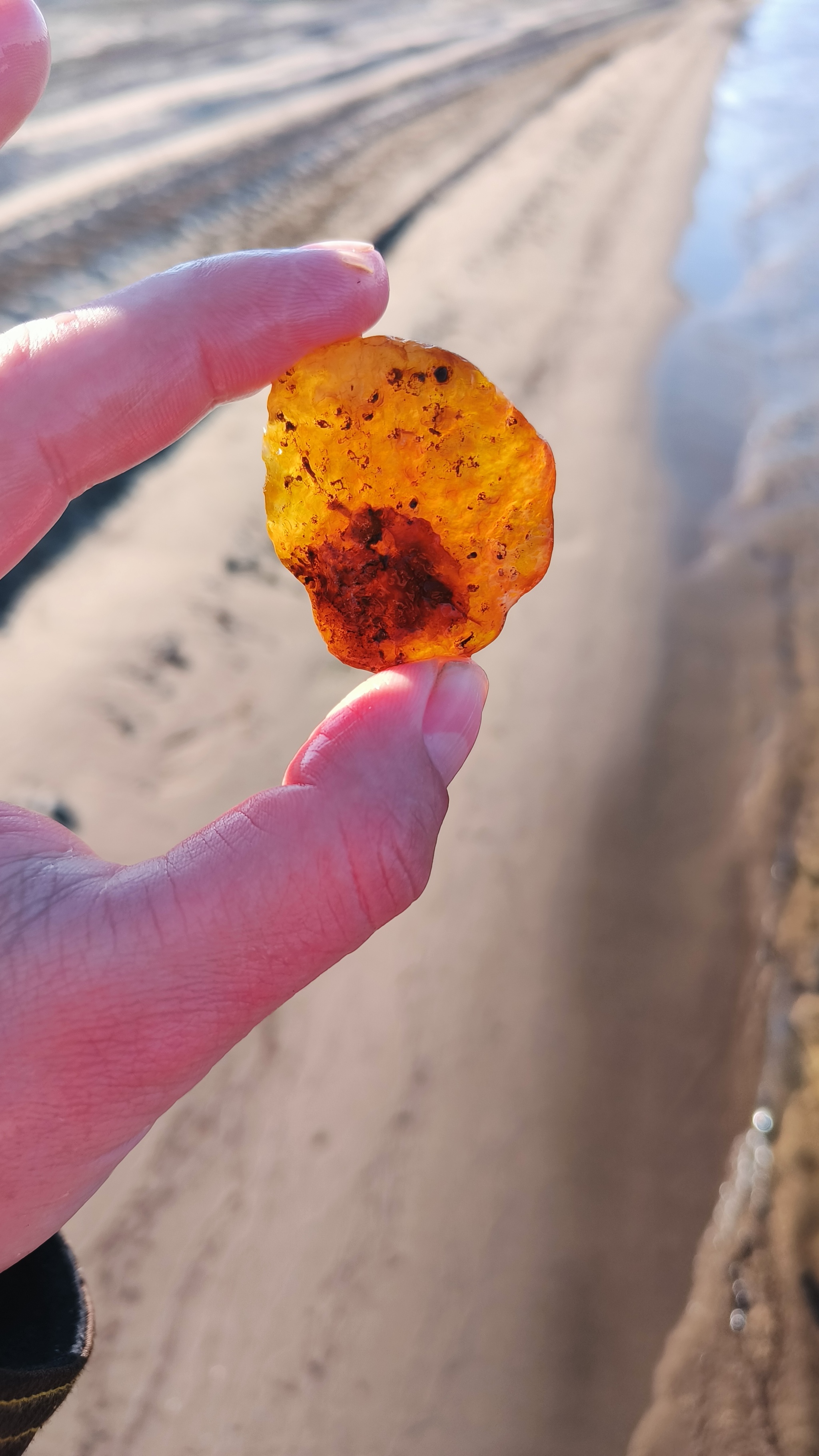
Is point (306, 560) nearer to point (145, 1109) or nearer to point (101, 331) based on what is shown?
point (101, 331)

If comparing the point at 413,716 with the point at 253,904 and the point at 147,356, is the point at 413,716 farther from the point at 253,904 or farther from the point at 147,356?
the point at 147,356

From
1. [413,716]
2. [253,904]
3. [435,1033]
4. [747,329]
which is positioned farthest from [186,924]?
[747,329]

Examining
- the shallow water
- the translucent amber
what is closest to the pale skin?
the translucent amber

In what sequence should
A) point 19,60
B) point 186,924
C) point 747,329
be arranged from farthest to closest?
1. point 747,329
2. point 19,60
3. point 186,924

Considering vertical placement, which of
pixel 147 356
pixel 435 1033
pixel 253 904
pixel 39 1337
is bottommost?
pixel 435 1033

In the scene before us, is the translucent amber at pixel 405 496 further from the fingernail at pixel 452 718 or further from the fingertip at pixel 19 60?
the fingertip at pixel 19 60

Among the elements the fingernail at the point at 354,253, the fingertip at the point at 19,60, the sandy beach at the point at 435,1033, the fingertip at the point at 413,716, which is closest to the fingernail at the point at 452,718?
the fingertip at the point at 413,716

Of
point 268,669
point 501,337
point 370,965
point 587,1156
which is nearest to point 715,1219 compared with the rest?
point 587,1156
